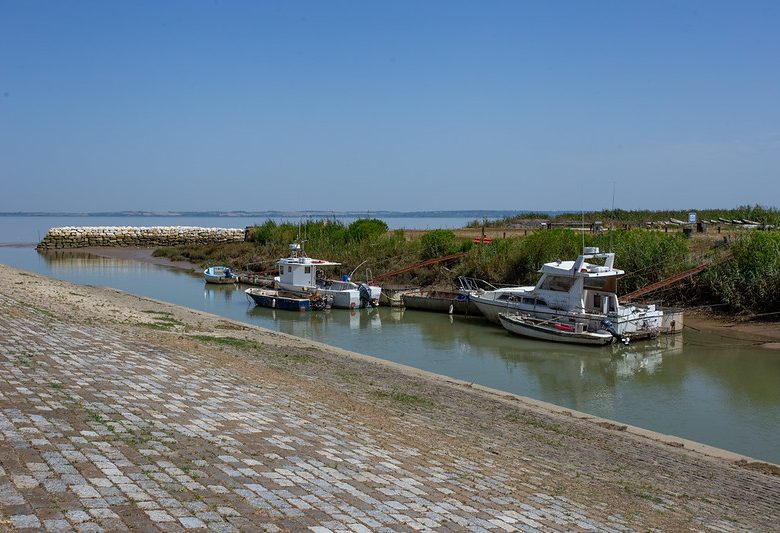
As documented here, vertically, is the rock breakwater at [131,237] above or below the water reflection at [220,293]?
above

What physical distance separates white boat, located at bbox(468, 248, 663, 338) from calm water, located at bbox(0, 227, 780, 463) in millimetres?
990

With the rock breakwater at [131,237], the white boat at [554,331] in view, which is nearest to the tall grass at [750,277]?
the white boat at [554,331]

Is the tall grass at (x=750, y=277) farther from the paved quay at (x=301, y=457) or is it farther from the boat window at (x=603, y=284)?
the paved quay at (x=301, y=457)

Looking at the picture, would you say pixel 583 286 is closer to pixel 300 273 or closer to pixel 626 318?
pixel 626 318

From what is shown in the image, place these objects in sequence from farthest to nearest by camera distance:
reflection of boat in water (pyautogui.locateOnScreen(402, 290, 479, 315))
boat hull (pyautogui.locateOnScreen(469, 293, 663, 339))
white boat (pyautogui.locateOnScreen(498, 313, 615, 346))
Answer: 1. reflection of boat in water (pyautogui.locateOnScreen(402, 290, 479, 315))
2. boat hull (pyautogui.locateOnScreen(469, 293, 663, 339))
3. white boat (pyautogui.locateOnScreen(498, 313, 615, 346))

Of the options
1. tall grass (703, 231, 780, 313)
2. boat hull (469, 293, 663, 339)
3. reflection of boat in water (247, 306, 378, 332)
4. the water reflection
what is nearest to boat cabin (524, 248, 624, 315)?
boat hull (469, 293, 663, 339)

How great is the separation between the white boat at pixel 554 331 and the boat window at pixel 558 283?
5.05ft

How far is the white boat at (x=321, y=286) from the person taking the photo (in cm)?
4109

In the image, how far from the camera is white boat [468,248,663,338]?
31.0m

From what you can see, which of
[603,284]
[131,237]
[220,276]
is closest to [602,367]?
[603,284]

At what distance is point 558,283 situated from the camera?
33.1m

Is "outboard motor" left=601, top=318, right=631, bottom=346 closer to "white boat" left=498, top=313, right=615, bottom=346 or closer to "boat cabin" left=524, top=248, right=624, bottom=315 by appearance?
"white boat" left=498, top=313, right=615, bottom=346

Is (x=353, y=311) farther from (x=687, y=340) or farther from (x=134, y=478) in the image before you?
(x=134, y=478)

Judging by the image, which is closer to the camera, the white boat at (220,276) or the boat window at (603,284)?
the boat window at (603,284)
